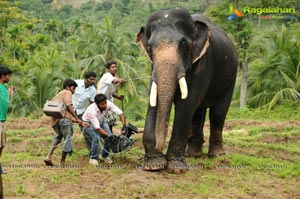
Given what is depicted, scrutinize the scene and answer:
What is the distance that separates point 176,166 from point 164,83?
1.29 m

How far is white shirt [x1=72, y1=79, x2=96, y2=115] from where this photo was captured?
8773mm

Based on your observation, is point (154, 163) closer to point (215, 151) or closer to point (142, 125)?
point (215, 151)

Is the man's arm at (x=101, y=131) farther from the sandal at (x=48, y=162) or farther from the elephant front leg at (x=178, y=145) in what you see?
the elephant front leg at (x=178, y=145)

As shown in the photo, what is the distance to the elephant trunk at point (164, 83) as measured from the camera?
6641mm

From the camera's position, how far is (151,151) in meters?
7.07

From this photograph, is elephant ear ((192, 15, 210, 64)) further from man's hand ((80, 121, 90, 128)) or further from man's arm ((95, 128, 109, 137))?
man's hand ((80, 121, 90, 128))

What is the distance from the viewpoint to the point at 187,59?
7211 millimetres

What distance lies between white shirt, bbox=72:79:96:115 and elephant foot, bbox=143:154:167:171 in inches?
85.6

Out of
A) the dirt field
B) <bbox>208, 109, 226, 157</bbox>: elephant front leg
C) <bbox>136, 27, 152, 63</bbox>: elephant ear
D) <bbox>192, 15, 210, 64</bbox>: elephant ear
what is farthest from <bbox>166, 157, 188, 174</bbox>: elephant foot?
<bbox>208, 109, 226, 157</bbox>: elephant front leg

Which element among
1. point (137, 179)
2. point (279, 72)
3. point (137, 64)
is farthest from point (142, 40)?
point (137, 64)

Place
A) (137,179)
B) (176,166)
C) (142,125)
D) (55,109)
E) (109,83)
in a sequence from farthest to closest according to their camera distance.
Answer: (142,125) < (109,83) < (55,109) < (176,166) < (137,179)

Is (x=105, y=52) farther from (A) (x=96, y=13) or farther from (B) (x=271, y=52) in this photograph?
(A) (x=96, y=13)

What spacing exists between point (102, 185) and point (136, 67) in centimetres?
1881

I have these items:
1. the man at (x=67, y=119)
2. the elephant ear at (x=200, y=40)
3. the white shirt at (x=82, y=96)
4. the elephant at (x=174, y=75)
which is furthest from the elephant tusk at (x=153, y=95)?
the white shirt at (x=82, y=96)
